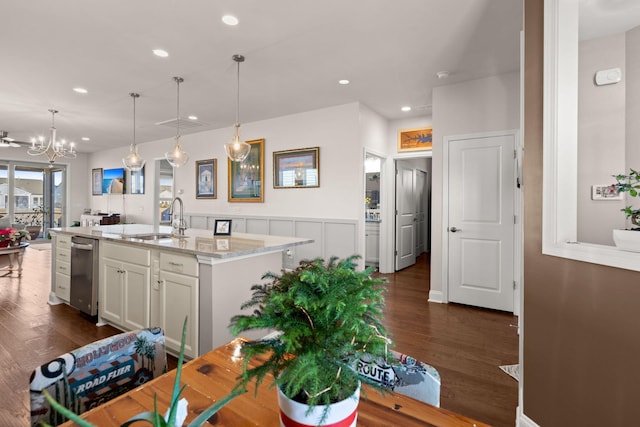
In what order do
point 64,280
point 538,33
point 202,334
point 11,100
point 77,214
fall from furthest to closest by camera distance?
point 77,214, point 11,100, point 64,280, point 202,334, point 538,33

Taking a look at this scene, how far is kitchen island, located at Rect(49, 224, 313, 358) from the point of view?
7.32 ft

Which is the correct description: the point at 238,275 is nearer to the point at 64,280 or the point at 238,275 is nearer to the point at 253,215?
the point at 64,280

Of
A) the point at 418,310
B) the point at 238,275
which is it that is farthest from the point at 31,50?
the point at 418,310

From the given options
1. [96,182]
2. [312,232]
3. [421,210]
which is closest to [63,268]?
[312,232]

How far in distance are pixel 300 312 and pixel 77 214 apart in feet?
36.5

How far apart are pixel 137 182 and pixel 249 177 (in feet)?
13.0

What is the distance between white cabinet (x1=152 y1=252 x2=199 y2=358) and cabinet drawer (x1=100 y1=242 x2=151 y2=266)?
0.67 ft

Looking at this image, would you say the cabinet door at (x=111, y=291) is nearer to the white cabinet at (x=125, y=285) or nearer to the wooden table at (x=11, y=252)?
the white cabinet at (x=125, y=285)

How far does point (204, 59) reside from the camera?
11.0 ft

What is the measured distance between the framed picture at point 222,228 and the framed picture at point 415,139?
339cm

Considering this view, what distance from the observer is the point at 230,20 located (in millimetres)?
2641

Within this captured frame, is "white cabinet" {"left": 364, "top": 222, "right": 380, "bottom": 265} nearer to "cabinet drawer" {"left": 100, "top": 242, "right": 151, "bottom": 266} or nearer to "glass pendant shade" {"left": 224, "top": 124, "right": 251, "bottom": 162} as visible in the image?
"glass pendant shade" {"left": 224, "top": 124, "right": 251, "bottom": 162}

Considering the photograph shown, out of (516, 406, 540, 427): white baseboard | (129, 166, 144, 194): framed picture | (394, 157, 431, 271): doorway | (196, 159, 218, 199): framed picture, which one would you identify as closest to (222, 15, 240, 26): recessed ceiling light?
(516, 406, 540, 427): white baseboard

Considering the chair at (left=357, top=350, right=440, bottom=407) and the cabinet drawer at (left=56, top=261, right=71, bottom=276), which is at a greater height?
the chair at (left=357, top=350, right=440, bottom=407)
